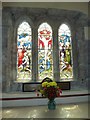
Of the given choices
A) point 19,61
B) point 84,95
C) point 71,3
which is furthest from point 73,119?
point 71,3

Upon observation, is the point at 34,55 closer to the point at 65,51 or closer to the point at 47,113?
the point at 65,51

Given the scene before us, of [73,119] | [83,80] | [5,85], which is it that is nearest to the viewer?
[73,119]

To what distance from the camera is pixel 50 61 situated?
18.8 feet

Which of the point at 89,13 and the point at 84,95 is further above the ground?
the point at 89,13

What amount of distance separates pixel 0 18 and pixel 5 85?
192 centimetres

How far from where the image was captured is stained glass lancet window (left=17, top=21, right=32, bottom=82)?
5555mm

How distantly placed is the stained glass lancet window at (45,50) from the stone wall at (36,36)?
6.8 inches

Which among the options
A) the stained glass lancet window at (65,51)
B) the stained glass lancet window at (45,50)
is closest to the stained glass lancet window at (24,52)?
the stained glass lancet window at (45,50)

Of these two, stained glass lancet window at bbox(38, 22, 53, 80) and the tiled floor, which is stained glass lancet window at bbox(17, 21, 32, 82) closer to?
stained glass lancet window at bbox(38, 22, 53, 80)

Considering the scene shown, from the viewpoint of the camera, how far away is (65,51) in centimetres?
579

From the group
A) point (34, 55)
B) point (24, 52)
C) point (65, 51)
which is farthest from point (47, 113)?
point (65, 51)

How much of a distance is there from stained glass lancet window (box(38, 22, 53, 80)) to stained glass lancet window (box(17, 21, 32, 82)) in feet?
1.07

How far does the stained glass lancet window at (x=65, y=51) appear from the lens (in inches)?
225

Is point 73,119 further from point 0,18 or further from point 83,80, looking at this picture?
point 0,18
